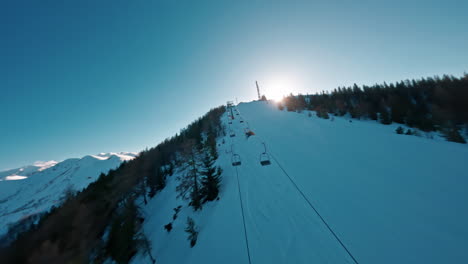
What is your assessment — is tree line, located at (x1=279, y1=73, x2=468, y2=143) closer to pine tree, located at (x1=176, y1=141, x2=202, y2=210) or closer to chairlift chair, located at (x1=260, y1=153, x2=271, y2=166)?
chairlift chair, located at (x1=260, y1=153, x2=271, y2=166)

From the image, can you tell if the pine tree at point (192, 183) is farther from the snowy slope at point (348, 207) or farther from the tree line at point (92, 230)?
the snowy slope at point (348, 207)

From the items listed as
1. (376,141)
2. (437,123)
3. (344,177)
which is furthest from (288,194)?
(437,123)

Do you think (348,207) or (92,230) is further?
(92,230)

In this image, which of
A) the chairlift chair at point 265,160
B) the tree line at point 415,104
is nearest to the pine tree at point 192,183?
the chairlift chair at point 265,160

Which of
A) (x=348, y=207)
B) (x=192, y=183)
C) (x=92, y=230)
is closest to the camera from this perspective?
(x=348, y=207)

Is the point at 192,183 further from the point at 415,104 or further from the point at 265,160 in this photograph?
the point at 415,104

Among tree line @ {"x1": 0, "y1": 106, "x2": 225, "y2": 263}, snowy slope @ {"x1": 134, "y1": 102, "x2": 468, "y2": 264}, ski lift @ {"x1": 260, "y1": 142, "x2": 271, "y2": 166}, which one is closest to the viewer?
snowy slope @ {"x1": 134, "y1": 102, "x2": 468, "y2": 264}

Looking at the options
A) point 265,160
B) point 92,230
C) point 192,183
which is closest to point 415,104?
point 265,160

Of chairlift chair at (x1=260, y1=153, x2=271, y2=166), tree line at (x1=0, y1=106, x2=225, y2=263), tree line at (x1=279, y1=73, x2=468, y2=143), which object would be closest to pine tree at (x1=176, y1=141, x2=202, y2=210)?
tree line at (x1=0, y1=106, x2=225, y2=263)

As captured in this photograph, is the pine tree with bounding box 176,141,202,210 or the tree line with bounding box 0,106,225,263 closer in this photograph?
the tree line with bounding box 0,106,225,263
